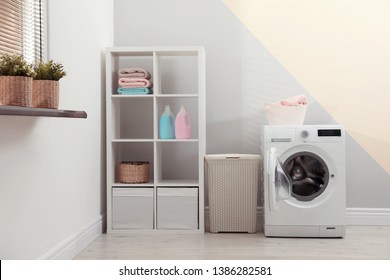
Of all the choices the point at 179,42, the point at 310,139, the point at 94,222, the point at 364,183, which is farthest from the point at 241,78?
the point at 94,222

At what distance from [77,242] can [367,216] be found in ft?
7.45

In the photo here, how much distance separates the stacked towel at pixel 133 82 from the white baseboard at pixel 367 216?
133 centimetres

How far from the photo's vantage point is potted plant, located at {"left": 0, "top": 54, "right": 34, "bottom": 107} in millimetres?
2035

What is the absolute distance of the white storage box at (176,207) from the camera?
148 inches

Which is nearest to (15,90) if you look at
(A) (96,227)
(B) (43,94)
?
(B) (43,94)

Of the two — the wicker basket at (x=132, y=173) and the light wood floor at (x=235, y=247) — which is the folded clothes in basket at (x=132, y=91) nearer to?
the wicker basket at (x=132, y=173)

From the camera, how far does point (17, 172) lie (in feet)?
7.48

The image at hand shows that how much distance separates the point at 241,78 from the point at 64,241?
1993mm

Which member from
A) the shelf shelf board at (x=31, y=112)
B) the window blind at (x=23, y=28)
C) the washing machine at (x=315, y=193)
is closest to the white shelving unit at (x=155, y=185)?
the washing machine at (x=315, y=193)

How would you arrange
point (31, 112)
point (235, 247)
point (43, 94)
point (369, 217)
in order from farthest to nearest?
1. point (369, 217)
2. point (235, 247)
3. point (43, 94)
4. point (31, 112)

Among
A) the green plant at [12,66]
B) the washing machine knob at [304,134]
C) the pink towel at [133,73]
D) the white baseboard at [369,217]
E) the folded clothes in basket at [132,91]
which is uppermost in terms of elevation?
the pink towel at [133,73]

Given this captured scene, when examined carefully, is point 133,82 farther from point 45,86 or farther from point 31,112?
point 31,112

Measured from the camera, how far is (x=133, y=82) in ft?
12.4

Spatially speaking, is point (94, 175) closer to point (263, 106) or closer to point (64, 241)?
point (64, 241)
